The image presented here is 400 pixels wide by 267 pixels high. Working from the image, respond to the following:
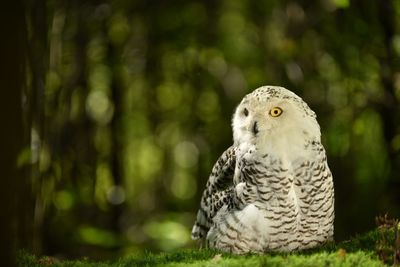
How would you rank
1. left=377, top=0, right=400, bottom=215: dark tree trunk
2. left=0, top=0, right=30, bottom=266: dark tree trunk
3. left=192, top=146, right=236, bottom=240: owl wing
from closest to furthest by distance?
left=0, top=0, right=30, bottom=266: dark tree trunk
left=192, top=146, right=236, bottom=240: owl wing
left=377, top=0, right=400, bottom=215: dark tree trunk

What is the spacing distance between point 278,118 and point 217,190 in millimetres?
750

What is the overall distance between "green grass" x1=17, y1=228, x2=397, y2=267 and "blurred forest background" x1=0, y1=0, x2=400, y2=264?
4.64ft

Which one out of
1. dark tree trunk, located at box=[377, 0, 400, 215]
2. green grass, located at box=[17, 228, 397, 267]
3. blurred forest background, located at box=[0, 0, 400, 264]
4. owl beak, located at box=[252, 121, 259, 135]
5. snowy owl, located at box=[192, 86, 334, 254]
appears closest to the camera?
green grass, located at box=[17, 228, 397, 267]

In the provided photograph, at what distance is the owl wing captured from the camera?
394 centimetres

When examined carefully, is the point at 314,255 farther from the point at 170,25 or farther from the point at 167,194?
the point at 167,194

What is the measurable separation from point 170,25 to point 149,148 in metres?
3.12

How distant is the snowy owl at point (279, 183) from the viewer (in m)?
3.46

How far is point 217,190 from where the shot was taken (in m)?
4.05

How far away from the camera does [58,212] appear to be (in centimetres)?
695

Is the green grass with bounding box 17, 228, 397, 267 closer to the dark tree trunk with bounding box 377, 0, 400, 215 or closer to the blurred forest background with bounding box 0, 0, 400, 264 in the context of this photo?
the blurred forest background with bounding box 0, 0, 400, 264

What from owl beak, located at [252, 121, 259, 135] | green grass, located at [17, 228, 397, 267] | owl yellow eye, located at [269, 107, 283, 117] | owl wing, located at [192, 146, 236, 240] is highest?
owl yellow eye, located at [269, 107, 283, 117]

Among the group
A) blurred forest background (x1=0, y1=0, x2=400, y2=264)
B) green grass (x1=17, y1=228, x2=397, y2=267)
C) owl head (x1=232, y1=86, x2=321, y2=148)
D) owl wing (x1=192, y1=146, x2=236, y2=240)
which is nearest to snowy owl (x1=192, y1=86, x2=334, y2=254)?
owl head (x1=232, y1=86, x2=321, y2=148)

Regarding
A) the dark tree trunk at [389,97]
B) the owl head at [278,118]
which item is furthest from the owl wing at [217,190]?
the dark tree trunk at [389,97]

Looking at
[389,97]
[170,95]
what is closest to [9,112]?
[389,97]
